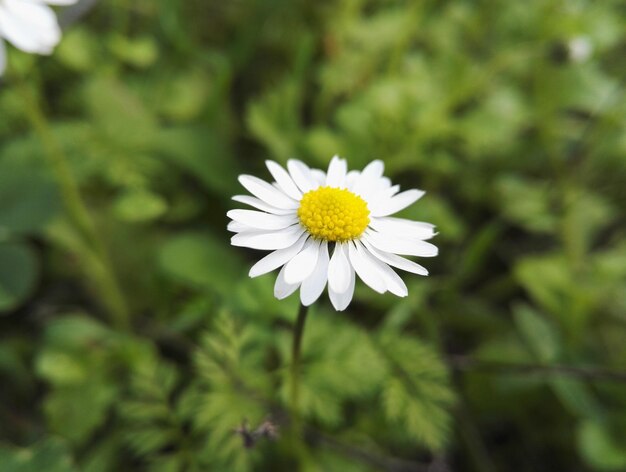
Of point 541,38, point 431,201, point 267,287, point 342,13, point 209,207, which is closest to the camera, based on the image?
point 267,287

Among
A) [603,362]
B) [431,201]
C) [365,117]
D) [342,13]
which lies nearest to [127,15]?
[342,13]

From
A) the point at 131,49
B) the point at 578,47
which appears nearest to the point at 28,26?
the point at 131,49

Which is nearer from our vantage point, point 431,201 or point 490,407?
point 490,407

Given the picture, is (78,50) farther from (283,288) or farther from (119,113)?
(283,288)

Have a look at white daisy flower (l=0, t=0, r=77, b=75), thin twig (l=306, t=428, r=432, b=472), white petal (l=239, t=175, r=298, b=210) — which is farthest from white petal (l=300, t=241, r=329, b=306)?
white daisy flower (l=0, t=0, r=77, b=75)

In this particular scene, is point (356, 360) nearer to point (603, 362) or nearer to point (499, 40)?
point (603, 362)
